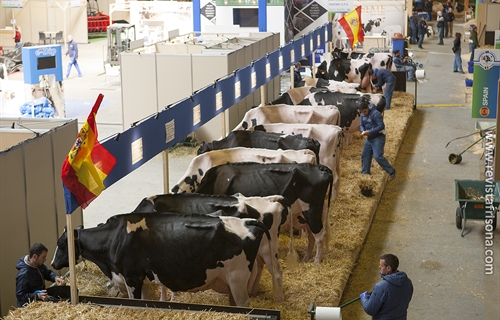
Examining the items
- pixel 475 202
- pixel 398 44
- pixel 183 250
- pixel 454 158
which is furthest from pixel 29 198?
pixel 398 44

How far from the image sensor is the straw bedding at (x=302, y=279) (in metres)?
7.77

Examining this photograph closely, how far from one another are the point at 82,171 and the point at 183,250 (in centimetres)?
146

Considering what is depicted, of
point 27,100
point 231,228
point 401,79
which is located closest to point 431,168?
point 401,79

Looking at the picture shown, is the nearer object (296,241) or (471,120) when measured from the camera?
(296,241)

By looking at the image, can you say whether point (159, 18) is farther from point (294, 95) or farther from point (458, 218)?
point (458, 218)

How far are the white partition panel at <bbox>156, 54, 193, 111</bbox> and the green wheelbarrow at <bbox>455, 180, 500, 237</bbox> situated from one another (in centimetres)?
719

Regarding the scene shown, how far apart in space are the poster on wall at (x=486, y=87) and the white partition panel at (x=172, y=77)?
649 centimetres

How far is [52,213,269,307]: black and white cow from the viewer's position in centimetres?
831

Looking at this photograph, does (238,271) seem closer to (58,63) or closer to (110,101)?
(58,63)

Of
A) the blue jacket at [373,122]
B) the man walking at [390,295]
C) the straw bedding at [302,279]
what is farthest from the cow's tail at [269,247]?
the blue jacket at [373,122]

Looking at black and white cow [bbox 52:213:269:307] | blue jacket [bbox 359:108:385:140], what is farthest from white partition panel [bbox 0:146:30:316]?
blue jacket [bbox 359:108:385:140]

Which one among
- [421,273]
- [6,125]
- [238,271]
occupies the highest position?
[6,125]

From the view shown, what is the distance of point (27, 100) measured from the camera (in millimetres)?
21062

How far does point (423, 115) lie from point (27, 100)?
11.0m
